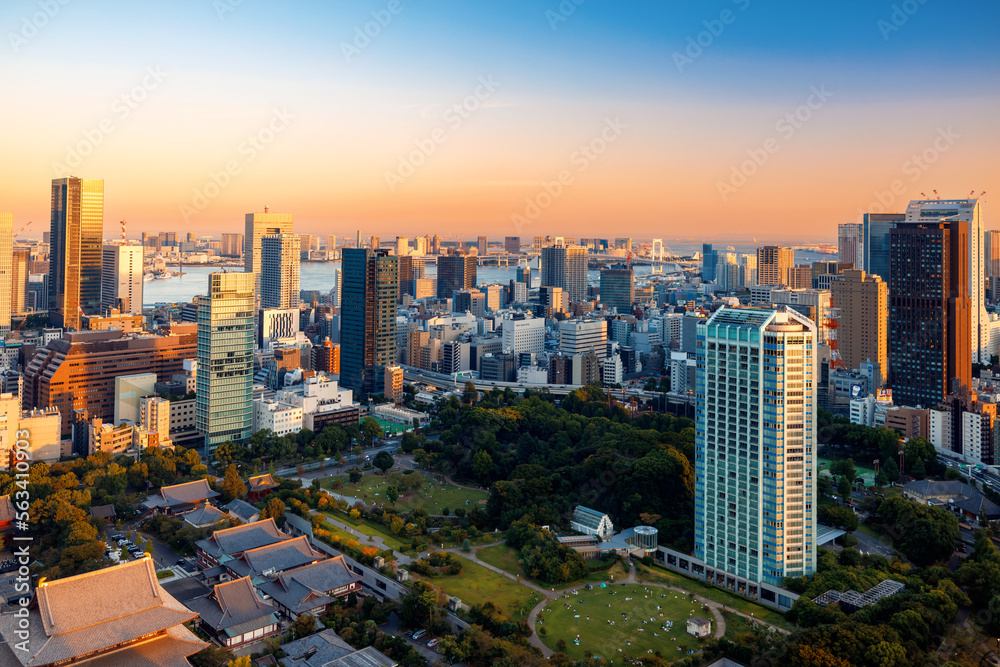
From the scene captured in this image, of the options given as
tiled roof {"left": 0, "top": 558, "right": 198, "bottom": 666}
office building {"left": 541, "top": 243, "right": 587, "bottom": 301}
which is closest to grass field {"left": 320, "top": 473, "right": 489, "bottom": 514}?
tiled roof {"left": 0, "top": 558, "right": 198, "bottom": 666}

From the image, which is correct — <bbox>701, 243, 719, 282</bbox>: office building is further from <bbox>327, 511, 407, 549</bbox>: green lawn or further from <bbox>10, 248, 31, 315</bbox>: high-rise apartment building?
<bbox>327, 511, 407, 549</bbox>: green lawn

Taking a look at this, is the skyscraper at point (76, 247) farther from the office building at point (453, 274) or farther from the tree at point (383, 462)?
the office building at point (453, 274)

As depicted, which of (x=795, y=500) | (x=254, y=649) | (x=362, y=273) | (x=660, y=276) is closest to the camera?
(x=254, y=649)

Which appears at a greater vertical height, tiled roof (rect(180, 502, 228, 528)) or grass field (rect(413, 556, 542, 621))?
tiled roof (rect(180, 502, 228, 528))

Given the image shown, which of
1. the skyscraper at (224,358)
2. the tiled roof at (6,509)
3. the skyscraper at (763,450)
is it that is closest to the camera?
the skyscraper at (763,450)

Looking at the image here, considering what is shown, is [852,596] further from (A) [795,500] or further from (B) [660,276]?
(B) [660,276]

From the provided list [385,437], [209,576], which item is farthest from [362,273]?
[209,576]

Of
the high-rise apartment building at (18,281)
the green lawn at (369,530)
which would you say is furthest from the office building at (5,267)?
the green lawn at (369,530)
